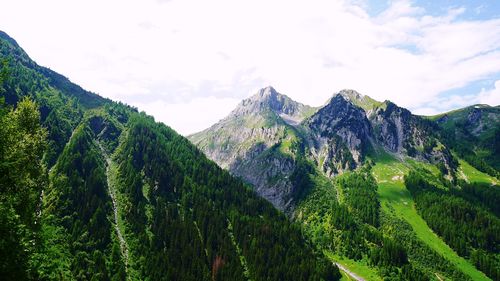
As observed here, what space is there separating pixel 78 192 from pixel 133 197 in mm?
28003

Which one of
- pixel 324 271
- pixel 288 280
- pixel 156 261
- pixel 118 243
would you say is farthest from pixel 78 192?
pixel 324 271

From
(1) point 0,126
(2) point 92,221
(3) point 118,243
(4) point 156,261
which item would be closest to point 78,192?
(2) point 92,221

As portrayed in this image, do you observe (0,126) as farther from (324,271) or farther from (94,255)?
(324,271)

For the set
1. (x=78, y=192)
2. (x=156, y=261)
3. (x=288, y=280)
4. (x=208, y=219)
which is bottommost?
(x=288, y=280)

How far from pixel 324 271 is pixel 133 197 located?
10349 cm

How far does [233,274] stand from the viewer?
545 feet

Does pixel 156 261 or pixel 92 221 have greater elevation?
pixel 92 221

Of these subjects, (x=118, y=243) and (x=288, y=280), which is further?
(x=288, y=280)

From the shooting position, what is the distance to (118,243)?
536 ft

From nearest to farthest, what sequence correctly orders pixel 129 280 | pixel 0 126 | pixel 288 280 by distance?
pixel 0 126, pixel 129 280, pixel 288 280

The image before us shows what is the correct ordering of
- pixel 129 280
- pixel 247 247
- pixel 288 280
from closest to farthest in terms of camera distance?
pixel 129 280 < pixel 288 280 < pixel 247 247

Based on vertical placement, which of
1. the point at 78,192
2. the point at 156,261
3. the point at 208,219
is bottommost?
the point at 156,261

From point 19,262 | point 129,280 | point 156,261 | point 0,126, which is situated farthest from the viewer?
point 156,261

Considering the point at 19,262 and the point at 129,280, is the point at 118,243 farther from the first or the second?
the point at 19,262
